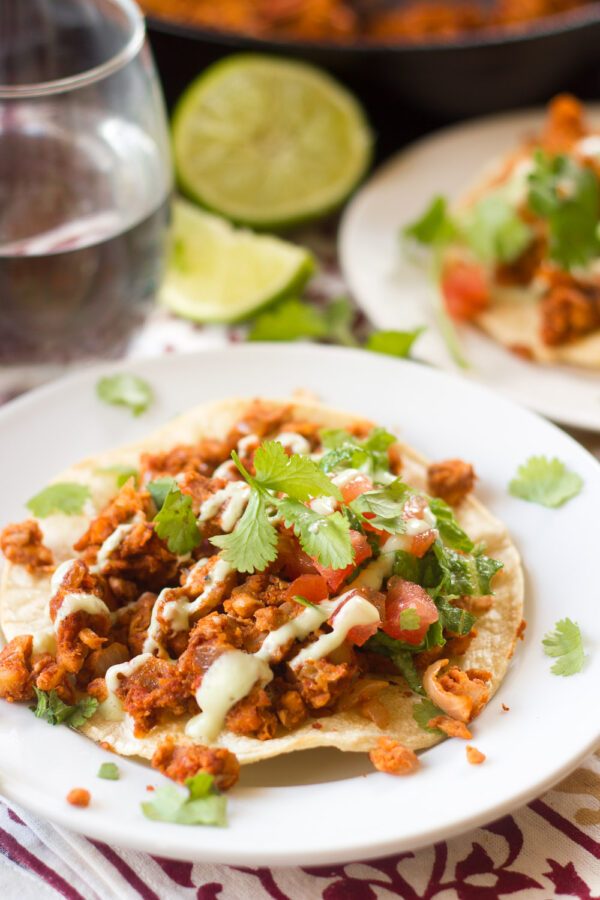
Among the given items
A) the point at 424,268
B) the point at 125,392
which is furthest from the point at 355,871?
the point at 424,268

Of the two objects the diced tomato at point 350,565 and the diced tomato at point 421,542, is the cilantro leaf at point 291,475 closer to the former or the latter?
the diced tomato at point 350,565

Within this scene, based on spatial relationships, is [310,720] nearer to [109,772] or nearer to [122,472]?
[109,772]

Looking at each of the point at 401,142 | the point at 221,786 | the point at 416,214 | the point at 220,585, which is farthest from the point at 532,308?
the point at 221,786

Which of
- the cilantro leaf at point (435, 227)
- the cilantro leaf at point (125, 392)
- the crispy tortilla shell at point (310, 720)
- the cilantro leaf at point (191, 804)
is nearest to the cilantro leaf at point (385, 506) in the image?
the crispy tortilla shell at point (310, 720)

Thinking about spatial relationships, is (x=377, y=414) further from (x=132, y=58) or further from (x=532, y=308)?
(x=132, y=58)

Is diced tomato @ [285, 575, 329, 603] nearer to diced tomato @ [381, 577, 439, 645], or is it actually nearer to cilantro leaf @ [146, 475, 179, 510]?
diced tomato @ [381, 577, 439, 645]
